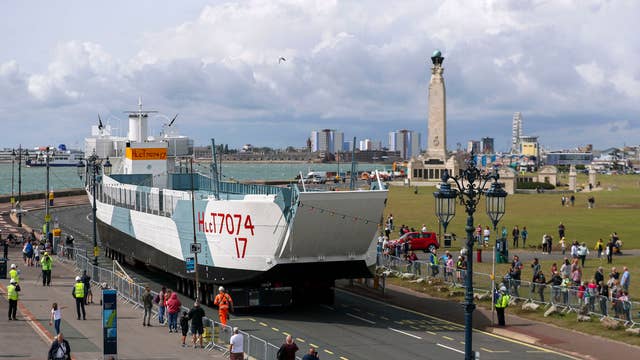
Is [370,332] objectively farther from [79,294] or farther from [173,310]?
[79,294]

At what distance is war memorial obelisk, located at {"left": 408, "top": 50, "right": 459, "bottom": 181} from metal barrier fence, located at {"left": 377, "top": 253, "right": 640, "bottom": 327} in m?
→ 104

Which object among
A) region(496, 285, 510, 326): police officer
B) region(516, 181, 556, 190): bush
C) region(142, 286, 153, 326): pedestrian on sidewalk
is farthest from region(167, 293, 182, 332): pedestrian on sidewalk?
region(516, 181, 556, 190): bush

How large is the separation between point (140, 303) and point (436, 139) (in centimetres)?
11915

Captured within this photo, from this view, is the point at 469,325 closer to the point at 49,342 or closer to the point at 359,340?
the point at 359,340

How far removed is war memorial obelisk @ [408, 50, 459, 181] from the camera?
477 feet

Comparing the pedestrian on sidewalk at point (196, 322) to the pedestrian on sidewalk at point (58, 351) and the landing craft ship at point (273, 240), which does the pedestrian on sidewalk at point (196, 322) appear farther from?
the pedestrian on sidewalk at point (58, 351)

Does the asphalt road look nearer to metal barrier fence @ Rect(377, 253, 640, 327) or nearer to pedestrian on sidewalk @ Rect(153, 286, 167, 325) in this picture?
pedestrian on sidewalk @ Rect(153, 286, 167, 325)

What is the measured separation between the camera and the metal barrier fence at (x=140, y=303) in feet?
82.4

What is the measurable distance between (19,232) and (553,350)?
2005 inches

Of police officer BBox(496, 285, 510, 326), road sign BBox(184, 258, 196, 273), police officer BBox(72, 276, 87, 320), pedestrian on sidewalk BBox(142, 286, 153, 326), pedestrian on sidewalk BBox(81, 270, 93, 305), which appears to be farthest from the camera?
road sign BBox(184, 258, 196, 273)

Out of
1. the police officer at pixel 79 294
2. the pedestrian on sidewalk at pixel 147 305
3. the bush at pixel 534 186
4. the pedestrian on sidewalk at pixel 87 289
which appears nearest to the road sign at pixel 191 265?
the pedestrian on sidewalk at pixel 87 289

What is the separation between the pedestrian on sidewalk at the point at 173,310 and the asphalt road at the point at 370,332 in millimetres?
2391

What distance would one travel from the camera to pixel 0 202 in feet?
362

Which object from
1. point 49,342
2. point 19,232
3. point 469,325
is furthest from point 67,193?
point 469,325
